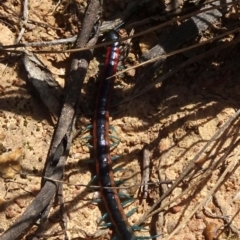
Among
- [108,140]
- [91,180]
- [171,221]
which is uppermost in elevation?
[108,140]

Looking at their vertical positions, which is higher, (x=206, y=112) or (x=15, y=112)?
(x=15, y=112)

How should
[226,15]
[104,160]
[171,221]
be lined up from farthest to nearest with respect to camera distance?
1. [226,15]
2. [104,160]
3. [171,221]

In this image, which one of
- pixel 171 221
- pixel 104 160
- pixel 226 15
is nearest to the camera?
pixel 171 221

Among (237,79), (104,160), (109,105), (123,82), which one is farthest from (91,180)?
(237,79)

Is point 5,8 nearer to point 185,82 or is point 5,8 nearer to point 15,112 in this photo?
point 15,112

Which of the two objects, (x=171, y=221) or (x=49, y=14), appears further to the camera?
(x=49, y=14)
